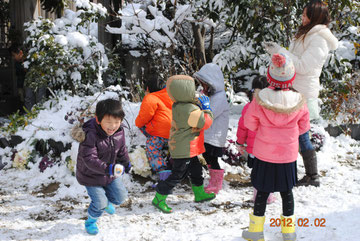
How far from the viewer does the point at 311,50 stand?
144 inches

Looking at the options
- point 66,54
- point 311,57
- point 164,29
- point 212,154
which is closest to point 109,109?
point 212,154

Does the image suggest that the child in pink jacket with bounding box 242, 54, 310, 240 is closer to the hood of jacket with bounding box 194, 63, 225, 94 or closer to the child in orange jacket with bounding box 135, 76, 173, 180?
the hood of jacket with bounding box 194, 63, 225, 94

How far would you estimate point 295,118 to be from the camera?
109 inches

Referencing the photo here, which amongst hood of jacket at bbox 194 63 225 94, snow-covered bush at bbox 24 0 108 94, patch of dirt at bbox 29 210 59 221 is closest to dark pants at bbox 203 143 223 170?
hood of jacket at bbox 194 63 225 94

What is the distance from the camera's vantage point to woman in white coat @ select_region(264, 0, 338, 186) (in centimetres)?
366

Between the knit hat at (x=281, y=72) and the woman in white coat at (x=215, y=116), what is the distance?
99cm

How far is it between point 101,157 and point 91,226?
0.57 metres

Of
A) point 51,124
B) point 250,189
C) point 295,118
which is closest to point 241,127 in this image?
point 295,118

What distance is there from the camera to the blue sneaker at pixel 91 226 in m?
3.03

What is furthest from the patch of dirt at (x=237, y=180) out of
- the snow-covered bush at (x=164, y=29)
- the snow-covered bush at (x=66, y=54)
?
the snow-covered bush at (x=66, y=54)

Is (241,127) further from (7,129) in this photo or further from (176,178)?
(7,129)

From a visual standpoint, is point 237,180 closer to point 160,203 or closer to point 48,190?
point 160,203

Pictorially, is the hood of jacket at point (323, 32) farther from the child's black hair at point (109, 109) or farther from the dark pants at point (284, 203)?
the child's black hair at point (109, 109)
